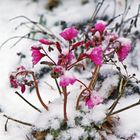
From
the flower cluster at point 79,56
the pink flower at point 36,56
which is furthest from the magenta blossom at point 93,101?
the pink flower at point 36,56

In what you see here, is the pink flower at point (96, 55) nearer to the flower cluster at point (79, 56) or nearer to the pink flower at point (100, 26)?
the flower cluster at point (79, 56)

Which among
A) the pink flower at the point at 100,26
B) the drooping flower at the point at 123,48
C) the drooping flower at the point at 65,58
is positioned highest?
the pink flower at the point at 100,26

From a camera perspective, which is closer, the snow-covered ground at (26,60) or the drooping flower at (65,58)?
the drooping flower at (65,58)

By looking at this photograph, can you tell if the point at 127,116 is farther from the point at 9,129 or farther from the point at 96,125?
the point at 9,129

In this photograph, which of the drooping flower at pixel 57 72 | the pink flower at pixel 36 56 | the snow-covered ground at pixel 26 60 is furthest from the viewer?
the snow-covered ground at pixel 26 60

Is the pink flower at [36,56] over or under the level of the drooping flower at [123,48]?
over

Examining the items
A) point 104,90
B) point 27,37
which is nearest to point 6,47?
point 27,37

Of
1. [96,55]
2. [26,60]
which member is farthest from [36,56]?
[26,60]

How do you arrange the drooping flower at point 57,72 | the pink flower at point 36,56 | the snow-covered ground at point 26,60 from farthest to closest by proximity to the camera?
the snow-covered ground at point 26,60 → the pink flower at point 36,56 → the drooping flower at point 57,72

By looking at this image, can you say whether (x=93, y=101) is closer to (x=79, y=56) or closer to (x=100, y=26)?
(x=79, y=56)
